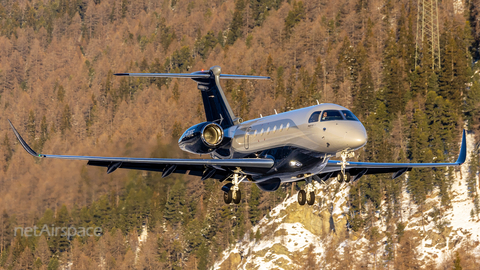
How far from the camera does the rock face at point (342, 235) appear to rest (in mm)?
79562

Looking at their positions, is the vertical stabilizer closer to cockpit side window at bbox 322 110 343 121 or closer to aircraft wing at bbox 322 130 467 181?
aircraft wing at bbox 322 130 467 181

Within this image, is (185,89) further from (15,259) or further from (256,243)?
(256,243)

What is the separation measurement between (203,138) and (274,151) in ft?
14.8

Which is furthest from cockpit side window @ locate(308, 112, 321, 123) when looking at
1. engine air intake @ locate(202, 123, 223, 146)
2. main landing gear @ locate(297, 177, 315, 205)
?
engine air intake @ locate(202, 123, 223, 146)

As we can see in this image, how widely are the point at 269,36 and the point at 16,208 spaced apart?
115m

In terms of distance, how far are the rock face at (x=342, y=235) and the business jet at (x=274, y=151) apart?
46520 millimetres

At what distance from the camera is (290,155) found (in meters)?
30.5

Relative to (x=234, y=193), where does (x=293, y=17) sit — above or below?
above

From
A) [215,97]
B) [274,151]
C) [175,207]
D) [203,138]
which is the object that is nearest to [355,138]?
[274,151]

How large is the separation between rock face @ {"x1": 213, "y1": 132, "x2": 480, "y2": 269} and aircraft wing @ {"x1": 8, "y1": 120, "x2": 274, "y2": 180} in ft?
165

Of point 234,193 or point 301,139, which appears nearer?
point 301,139

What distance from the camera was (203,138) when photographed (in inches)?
1346

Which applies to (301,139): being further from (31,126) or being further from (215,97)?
(31,126)

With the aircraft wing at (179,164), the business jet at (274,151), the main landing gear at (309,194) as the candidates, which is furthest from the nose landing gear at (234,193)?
the main landing gear at (309,194)
